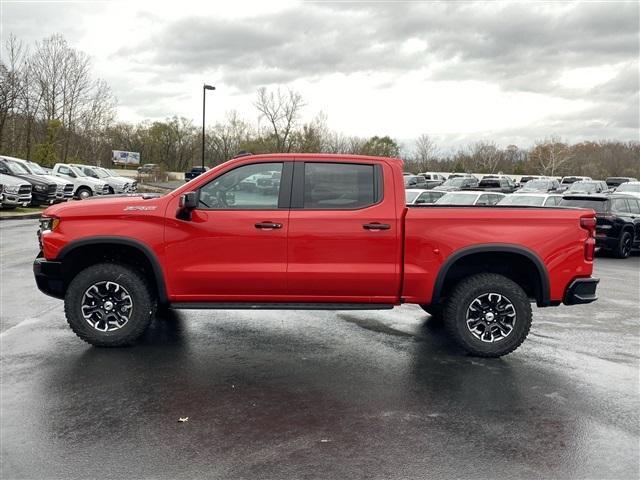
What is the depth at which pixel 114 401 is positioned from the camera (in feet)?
14.6

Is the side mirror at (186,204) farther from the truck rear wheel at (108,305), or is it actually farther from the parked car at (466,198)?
the parked car at (466,198)

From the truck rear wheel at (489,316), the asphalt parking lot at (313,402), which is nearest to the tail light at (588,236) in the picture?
the truck rear wheel at (489,316)

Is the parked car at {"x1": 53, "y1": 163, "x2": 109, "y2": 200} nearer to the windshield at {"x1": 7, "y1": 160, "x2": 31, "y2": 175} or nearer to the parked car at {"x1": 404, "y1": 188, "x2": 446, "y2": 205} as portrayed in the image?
the windshield at {"x1": 7, "y1": 160, "x2": 31, "y2": 175}

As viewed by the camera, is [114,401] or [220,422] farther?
[114,401]

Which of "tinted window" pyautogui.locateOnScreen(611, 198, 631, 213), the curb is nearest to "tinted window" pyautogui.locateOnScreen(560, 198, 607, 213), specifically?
"tinted window" pyautogui.locateOnScreen(611, 198, 631, 213)

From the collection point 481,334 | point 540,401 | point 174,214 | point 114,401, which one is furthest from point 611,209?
point 114,401

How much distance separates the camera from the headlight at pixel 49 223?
18.7ft

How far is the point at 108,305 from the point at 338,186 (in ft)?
8.60

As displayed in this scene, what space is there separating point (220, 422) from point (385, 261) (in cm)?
232

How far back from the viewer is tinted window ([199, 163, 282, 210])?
5738 mm

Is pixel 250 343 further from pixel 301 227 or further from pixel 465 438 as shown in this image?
Result: pixel 465 438

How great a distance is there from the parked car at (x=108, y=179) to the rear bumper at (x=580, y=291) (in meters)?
29.2

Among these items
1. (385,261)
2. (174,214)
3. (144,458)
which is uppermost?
(174,214)

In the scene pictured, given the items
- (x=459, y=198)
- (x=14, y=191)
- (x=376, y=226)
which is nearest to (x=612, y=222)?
(x=459, y=198)
